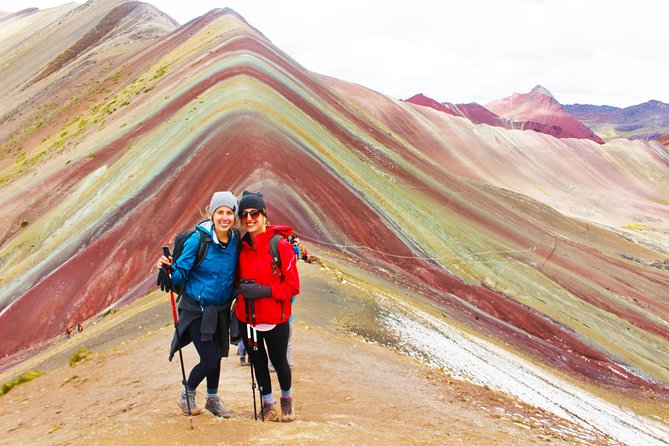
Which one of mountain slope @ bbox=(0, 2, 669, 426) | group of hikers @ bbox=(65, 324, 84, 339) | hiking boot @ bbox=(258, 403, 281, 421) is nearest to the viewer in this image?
hiking boot @ bbox=(258, 403, 281, 421)

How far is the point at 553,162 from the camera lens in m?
82.8

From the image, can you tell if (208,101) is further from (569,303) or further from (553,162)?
(553,162)

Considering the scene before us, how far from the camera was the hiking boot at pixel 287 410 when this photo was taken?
19.3 feet

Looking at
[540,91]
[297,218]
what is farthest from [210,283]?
[540,91]

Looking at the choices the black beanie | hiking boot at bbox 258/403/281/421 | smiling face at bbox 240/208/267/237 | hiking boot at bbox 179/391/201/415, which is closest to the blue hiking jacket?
smiling face at bbox 240/208/267/237

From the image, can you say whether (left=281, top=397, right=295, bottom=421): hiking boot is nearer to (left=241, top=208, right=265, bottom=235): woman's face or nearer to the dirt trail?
the dirt trail

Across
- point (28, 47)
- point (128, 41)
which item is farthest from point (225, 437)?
point (28, 47)

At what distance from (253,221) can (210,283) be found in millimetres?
730

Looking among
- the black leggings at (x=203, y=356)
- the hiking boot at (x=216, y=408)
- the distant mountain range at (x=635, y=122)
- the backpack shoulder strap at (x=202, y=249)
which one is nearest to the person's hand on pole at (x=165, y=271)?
the backpack shoulder strap at (x=202, y=249)

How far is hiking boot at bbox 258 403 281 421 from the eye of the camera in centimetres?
586

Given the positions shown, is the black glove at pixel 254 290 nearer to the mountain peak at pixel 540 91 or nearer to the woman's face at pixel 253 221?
the woman's face at pixel 253 221

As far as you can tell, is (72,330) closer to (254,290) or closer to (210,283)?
(210,283)

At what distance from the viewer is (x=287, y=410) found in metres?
5.91

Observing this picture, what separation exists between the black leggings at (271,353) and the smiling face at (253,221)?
0.93m
